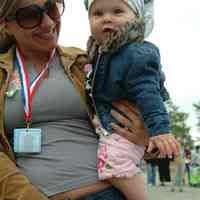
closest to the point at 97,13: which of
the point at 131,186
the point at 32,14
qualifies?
the point at 32,14

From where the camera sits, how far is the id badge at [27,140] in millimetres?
2693

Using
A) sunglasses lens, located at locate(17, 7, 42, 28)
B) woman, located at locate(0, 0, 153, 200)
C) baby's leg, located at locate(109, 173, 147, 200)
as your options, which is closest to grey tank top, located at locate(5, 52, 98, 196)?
woman, located at locate(0, 0, 153, 200)

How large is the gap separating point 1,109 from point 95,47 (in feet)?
1.95

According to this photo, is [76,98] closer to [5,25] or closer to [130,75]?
[130,75]

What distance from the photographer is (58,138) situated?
9.09 feet

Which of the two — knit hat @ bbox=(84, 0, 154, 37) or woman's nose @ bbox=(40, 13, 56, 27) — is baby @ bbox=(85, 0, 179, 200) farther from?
woman's nose @ bbox=(40, 13, 56, 27)

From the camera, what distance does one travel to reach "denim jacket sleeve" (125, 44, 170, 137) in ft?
8.52

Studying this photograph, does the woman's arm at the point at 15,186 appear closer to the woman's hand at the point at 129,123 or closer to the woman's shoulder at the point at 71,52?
the woman's hand at the point at 129,123

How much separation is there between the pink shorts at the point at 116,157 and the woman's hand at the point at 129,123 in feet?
0.10

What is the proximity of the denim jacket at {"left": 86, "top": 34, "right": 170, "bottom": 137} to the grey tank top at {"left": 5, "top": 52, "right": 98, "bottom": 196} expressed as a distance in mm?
111

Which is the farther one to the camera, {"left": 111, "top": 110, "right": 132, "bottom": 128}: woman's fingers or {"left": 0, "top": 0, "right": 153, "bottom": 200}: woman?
{"left": 111, "top": 110, "right": 132, "bottom": 128}: woman's fingers

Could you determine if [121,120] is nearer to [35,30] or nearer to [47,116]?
[47,116]

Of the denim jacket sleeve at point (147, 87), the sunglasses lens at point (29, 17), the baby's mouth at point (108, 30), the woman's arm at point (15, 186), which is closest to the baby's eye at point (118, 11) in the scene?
the baby's mouth at point (108, 30)

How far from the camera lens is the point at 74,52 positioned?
3062 millimetres
